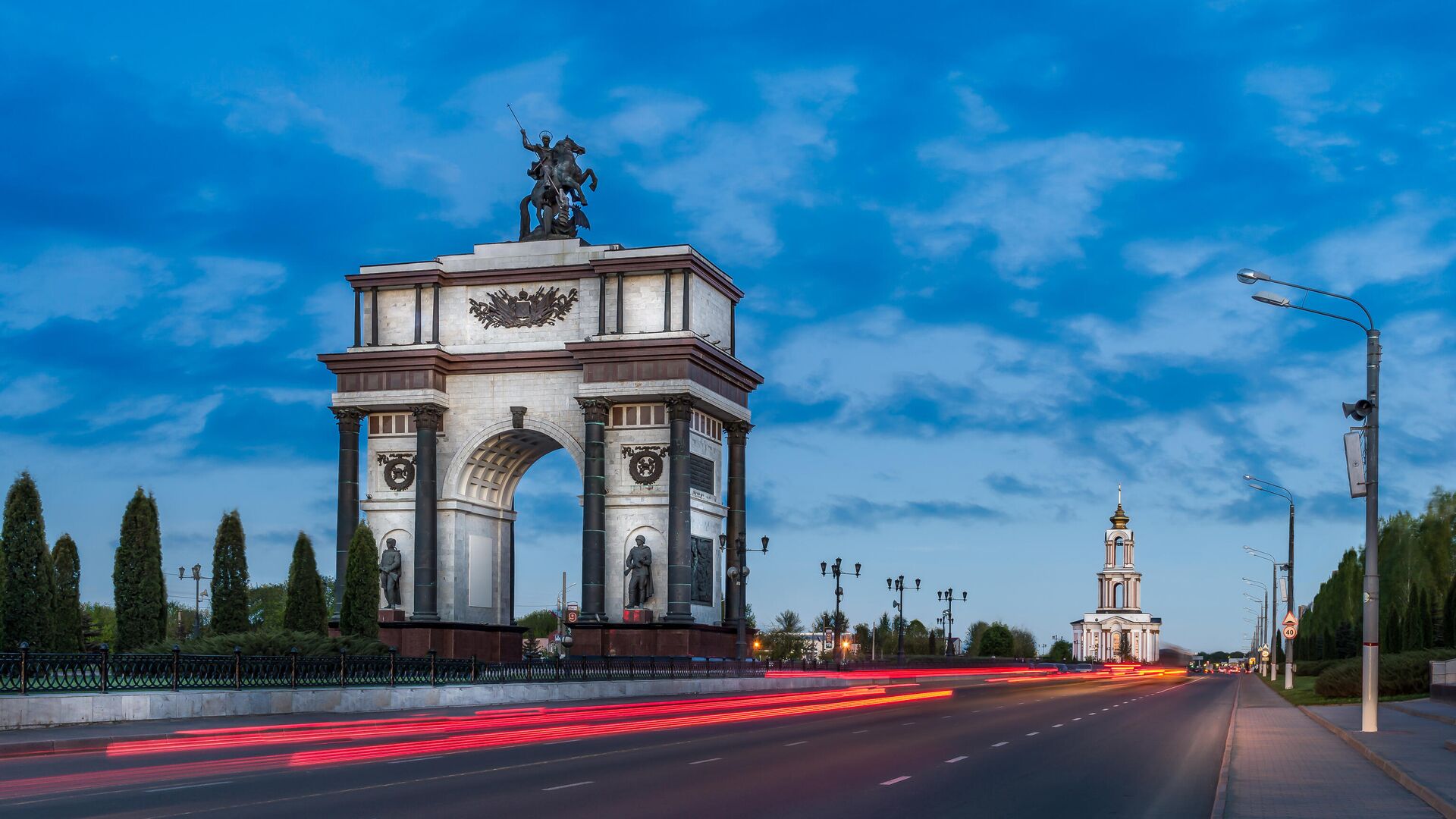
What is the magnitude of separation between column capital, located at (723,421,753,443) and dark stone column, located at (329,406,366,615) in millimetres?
15484

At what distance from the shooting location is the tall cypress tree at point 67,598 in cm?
3675

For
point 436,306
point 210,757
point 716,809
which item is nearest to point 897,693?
point 436,306

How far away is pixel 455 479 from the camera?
66.1 metres

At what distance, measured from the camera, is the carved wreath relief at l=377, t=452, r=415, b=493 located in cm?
6631

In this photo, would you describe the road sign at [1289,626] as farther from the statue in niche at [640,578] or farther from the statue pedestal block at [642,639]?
the statue in niche at [640,578]

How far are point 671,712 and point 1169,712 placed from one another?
16.6m

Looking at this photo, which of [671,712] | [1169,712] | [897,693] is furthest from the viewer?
[897,693]

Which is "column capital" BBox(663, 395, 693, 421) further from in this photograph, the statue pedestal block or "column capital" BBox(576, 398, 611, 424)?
the statue pedestal block

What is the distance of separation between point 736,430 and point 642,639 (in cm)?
1112

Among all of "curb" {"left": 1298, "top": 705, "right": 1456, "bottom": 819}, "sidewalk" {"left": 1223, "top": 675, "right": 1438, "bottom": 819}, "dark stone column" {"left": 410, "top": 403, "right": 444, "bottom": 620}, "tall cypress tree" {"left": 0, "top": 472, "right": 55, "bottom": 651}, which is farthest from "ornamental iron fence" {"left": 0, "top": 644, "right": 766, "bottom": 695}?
"curb" {"left": 1298, "top": 705, "right": 1456, "bottom": 819}

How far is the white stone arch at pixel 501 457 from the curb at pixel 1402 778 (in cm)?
3840

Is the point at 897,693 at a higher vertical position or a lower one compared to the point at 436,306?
lower

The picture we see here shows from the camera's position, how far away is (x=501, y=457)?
226 ft

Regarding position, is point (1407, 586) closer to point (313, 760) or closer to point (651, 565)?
point (651, 565)
